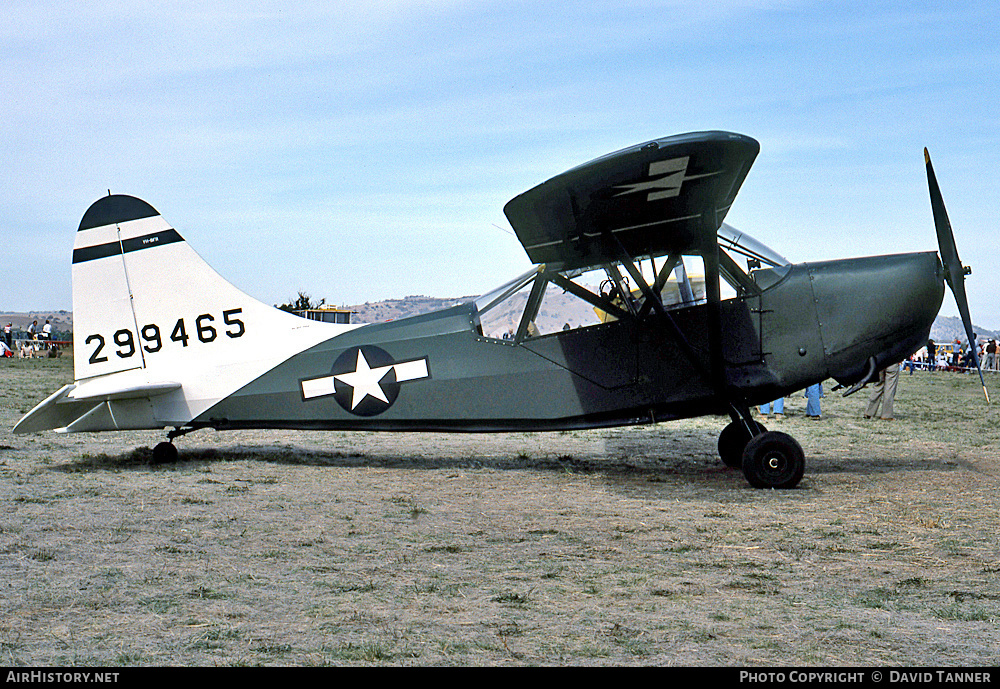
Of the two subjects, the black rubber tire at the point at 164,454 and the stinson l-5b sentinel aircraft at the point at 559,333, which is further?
the black rubber tire at the point at 164,454

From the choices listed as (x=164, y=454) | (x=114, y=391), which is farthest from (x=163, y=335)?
(x=164, y=454)

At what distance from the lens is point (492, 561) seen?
4.70 meters

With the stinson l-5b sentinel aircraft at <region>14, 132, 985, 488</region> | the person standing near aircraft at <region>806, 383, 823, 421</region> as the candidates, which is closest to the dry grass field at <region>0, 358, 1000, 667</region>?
the stinson l-5b sentinel aircraft at <region>14, 132, 985, 488</region>

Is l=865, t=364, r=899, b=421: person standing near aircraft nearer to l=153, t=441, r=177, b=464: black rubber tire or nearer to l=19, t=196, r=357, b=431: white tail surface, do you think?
l=19, t=196, r=357, b=431: white tail surface

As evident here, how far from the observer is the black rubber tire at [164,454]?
28.1 feet

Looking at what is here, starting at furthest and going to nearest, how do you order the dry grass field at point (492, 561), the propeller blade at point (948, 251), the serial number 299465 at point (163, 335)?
the serial number 299465 at point (163, 335) < the propeller blade at point (948, 251) < the dry grass field at point (492, 561)

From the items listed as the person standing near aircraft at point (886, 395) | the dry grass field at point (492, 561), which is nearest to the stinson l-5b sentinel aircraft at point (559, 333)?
the dry grass field at point (492, 561)

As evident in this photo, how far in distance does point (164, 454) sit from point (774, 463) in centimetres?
591

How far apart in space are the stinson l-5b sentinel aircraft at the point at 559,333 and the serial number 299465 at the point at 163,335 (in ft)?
0.05

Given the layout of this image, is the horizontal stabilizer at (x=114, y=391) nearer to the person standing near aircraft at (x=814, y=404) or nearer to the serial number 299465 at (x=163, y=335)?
the serial number 299465 at (x=163, y=335)

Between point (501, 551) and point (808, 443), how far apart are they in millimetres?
6831

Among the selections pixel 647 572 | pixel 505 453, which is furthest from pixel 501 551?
pixel 505 453

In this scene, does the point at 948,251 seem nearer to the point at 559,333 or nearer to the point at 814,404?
the point at 559,333

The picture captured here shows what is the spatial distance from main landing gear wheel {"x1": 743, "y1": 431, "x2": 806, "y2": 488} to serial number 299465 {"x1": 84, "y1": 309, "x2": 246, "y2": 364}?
520 centimetres
